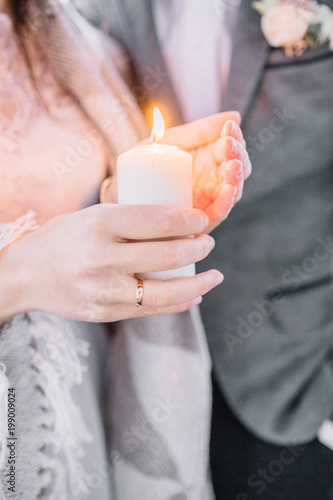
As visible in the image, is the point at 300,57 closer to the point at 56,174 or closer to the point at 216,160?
the point at 216,160

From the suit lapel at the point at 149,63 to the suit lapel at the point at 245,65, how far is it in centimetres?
7

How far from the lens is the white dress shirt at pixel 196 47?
1.60 feet

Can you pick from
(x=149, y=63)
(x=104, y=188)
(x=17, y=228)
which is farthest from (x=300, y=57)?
(x=17, y=228)

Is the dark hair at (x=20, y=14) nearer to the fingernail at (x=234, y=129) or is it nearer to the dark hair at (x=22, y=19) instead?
the dark hair at (x=22, y=19)

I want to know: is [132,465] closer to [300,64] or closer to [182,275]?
[182,275]

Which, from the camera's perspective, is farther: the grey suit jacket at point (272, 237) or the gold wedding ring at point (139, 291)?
the grey suit jacket at point (272, 237)

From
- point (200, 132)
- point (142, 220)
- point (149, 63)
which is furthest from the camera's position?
point (149, 63)

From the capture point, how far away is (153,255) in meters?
0.29

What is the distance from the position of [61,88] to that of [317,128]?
343 millimetres

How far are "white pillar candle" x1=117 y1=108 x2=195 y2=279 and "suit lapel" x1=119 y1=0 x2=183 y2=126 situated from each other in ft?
0.66

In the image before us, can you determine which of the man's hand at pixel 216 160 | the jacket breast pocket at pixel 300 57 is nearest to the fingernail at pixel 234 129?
the man's hand at pixel 216 160

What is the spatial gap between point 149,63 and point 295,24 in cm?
19

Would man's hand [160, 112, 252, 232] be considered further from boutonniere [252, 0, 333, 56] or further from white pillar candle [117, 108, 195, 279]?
boutonniere [252, 0, 333, 56]

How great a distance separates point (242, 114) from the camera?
18.7 inches
